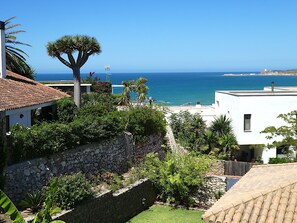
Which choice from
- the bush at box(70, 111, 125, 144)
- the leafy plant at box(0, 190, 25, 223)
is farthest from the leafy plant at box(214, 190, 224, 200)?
the leafy plant at box(0, 190, 25, 223)

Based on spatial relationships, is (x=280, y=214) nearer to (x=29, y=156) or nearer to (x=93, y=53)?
(x=29, y=156)

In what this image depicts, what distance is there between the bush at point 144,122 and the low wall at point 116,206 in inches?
161

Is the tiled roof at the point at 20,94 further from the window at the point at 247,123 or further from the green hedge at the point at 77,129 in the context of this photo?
the window at the point at 247,123

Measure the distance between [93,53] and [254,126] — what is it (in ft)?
48.4

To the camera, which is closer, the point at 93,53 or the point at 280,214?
the point at 280,214

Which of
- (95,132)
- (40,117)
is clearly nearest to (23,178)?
(95,132)

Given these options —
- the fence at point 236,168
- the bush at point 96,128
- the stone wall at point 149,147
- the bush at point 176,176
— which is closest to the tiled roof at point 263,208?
the bush at point 96,128

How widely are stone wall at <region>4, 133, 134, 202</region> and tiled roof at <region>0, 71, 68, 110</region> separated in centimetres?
305

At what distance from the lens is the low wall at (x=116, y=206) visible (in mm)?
16828

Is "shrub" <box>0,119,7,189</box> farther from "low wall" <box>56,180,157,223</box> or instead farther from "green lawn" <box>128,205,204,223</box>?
"green lawn" <box>128,205,204,223</box>

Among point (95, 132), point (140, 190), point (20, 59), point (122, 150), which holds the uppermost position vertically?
point (20, 59)

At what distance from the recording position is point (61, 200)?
16328 mm

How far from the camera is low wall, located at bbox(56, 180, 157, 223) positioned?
16.8 m

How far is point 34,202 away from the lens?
16109 millimetres
